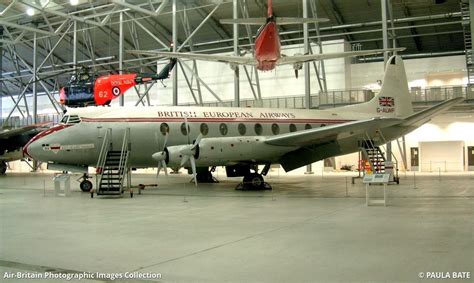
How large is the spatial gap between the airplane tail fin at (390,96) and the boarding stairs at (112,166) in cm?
1218

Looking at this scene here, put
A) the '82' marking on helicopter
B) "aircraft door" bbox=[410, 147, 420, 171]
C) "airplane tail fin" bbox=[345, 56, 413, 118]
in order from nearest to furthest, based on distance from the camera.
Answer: "airplane tail fin" bbox=[345, 56, 413, 118], the '82' marking on helicopter, "aircraft door" bbox=[410, 147, 420, 171]

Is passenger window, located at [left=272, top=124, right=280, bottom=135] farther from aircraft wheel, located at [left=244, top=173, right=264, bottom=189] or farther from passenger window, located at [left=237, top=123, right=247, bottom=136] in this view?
aircraft wheel, located at [left=244, top=173, right=264, bottom=189]

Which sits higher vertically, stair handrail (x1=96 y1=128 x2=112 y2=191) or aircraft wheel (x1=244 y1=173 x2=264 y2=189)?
stair handrail (x1=96 y1=128 x2=112 y2=191)

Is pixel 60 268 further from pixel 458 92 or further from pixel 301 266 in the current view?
pixel 458 92

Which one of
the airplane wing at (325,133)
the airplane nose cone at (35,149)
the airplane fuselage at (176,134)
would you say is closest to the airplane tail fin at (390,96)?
the airplane fuselage at (176,134)

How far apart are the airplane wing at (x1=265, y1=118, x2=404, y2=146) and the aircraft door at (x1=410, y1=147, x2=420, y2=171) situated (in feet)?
69.4

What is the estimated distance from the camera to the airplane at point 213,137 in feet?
56.7

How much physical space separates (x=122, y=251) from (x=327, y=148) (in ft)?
46.7

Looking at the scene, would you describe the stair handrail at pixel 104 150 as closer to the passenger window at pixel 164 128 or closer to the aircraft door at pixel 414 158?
the passenger window at pixel 164 128

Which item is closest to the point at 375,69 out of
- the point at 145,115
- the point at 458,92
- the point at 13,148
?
the point at 458,92

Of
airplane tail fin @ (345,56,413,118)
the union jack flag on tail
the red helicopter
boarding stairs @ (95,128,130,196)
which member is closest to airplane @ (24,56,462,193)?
boarding stairs @ (95,128,130,196)

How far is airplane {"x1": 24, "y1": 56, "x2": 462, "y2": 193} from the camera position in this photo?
17281mm

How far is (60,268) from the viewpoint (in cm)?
609

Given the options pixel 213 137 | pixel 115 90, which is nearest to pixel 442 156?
pixel 213 137
